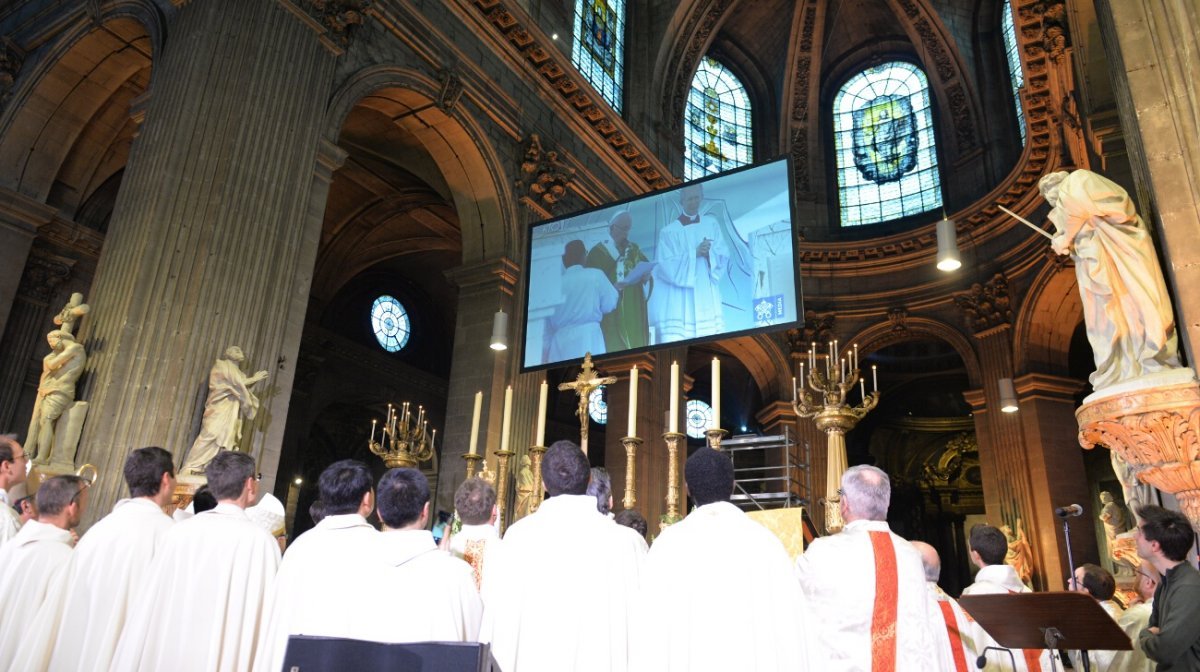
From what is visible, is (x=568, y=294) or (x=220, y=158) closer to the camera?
(x=220, y=158)

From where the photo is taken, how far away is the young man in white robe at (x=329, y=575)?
105 inches

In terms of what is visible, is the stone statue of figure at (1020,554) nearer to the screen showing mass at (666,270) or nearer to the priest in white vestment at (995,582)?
the screen showing mass at (666,270)

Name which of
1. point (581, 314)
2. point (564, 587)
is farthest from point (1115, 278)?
point (581, 314)

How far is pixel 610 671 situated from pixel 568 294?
285 inches

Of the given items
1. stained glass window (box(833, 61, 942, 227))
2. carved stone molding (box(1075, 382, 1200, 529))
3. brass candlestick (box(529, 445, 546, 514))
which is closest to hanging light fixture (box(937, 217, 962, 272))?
carved stone molding (box(1075, 382, 1200, 529))

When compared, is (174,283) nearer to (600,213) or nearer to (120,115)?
(600,213)

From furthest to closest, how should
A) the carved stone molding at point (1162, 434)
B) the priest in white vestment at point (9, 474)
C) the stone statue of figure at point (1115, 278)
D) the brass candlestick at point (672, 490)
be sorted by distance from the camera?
1. the brass candlestick at point (672, 490)
2. the stone statue of figure at point (1115, 278)
3. the carved stone molding at point (1162, 434)
4. the priest in white vestment at point (9, 474)

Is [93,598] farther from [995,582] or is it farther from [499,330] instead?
[499,330]

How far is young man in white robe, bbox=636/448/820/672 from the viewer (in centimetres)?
273

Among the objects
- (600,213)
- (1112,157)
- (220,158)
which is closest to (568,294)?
(600,213)

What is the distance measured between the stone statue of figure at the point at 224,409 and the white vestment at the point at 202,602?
3937mm

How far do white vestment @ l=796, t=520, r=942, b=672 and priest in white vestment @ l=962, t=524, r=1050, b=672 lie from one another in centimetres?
120

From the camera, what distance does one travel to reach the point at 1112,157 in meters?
7.82

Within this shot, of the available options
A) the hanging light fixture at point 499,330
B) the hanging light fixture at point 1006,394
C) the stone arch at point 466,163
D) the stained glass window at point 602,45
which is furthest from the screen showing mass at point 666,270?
the hanging light fixture at point 1006,394
